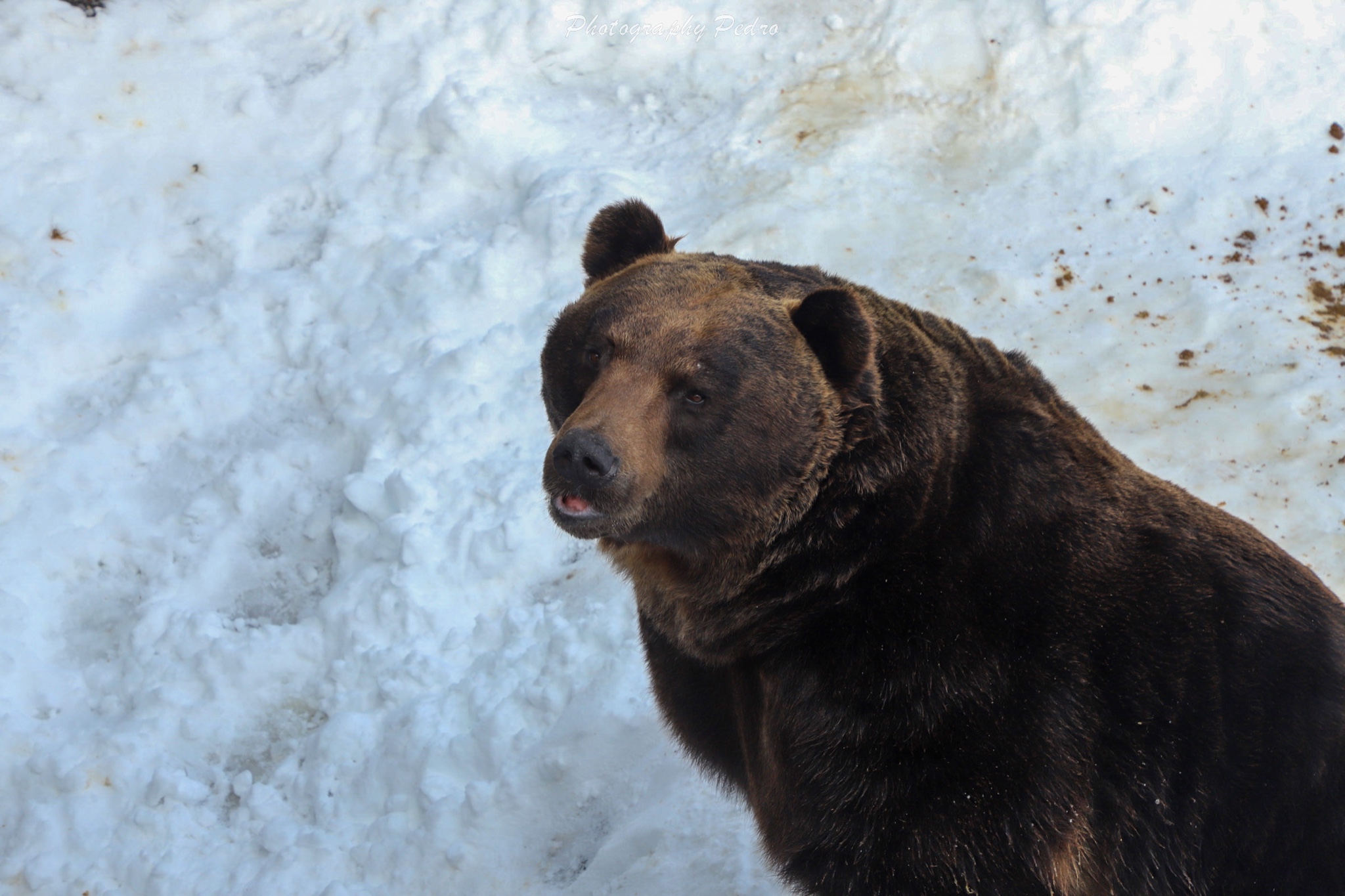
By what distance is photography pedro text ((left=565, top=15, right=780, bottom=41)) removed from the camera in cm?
783

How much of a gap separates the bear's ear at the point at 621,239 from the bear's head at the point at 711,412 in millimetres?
456

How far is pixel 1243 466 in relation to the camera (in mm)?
5430

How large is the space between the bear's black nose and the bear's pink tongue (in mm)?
76

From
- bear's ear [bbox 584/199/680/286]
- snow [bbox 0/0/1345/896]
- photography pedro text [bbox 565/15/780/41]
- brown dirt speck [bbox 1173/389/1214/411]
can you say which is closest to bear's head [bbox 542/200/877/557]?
bear's ear [bbox 584/199/680/286]

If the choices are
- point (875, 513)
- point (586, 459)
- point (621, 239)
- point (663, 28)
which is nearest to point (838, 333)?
point (875, 513)

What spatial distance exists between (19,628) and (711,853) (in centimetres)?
349

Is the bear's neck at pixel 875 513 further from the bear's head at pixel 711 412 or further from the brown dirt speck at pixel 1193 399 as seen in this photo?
the brown dirt speck at pixel 1193 399

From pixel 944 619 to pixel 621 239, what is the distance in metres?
1.60

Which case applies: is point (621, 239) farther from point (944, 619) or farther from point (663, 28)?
point (663, 28)

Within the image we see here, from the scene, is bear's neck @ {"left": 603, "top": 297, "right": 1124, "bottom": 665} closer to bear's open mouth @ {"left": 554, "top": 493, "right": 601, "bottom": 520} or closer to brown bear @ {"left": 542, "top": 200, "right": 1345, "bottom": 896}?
brown bear @ {"left": 542, "top": 200, "right": 1345, "bottom": 896}

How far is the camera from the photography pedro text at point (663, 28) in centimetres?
783

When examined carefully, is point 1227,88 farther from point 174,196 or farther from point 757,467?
point 174,196

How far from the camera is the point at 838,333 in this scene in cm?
295

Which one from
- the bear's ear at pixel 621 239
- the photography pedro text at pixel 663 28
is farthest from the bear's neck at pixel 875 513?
the photography pedro text at pixel 663 28
